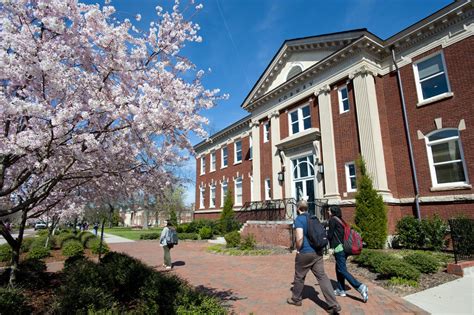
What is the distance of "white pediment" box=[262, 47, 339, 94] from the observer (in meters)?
16.6

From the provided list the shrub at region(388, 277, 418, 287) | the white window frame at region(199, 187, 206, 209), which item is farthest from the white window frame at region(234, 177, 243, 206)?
the shrub at region(388, 277, 418, 287)

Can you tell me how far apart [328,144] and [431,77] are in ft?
17.6

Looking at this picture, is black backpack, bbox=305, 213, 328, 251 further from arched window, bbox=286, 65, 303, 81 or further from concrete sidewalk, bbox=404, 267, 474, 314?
arched window, bbox=286, 65, 303, 81

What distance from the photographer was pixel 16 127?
428 centimetres

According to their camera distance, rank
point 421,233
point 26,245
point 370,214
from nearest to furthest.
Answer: point 421,233
point 370,214
point 26,245

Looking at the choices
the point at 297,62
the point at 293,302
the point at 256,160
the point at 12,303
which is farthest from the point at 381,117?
the point at 12,303

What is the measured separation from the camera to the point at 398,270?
22.7 feet

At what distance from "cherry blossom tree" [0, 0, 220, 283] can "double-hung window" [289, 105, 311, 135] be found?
12607 mm

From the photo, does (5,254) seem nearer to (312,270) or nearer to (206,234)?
(206,234)

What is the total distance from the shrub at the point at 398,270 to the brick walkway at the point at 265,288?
543 mm

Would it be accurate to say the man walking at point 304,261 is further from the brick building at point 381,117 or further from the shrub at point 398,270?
the brick building at point 381,117

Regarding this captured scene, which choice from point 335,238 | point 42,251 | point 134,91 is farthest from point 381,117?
point 42,251

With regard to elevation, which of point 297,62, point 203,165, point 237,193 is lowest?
point 237,193

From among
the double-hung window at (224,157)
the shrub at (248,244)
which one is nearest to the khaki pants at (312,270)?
the shrub at (248,244)
